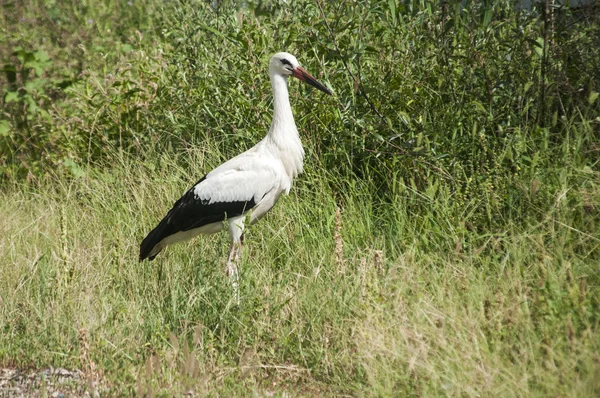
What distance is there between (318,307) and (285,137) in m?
1.37

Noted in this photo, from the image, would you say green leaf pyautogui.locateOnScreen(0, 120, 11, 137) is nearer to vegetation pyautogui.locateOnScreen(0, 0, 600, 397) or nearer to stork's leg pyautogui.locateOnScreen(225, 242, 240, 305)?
vegetation pyautogui.locateOnScreen(0, 0, 600, 397)

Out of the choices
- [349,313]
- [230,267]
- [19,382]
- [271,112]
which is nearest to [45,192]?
[271,112]

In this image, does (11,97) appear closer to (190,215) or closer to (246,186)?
(190,215)

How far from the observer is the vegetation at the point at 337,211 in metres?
3.69

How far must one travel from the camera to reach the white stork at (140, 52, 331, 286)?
522cm

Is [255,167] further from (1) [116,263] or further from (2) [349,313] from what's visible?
(2) [349,313]

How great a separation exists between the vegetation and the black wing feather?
0.16 m

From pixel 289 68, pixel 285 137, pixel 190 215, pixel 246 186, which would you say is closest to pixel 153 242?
pixel 190 215

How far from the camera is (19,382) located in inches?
158

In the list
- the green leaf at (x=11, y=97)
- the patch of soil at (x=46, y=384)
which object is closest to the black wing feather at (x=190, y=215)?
the patch of soil at (x=46, y=384)

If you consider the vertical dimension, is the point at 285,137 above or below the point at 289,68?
below

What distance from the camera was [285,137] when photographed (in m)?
5.30

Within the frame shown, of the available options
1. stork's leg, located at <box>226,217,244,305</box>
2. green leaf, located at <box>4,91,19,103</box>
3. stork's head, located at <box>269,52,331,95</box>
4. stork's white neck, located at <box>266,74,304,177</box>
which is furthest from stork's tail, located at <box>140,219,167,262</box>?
green leaf, located at <box>4,91,19,103</box>

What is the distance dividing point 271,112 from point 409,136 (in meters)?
1.17
